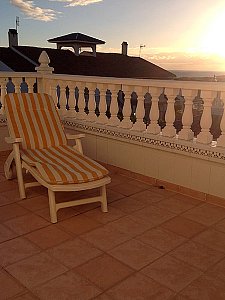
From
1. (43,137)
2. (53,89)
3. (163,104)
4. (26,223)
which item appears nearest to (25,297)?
(26,223)

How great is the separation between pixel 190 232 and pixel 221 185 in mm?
961

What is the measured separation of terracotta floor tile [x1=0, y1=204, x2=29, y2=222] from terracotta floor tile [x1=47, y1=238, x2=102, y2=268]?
905 mm

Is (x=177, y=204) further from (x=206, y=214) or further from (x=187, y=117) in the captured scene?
(x=187, y=117)

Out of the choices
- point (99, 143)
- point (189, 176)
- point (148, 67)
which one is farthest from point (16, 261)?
point (148, 67)

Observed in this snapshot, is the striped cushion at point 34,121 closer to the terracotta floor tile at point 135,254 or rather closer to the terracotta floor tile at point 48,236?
the terracotta floor tile at point 48,236

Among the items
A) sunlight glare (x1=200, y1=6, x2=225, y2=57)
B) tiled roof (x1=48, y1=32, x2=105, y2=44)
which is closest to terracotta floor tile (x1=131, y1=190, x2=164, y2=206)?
sunlight glare (x1=200, y1=6, x2=225, y2=57)

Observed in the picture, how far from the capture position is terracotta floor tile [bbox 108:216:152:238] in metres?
3.65

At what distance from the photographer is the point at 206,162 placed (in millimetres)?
4430

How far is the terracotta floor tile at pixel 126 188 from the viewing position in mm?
4832

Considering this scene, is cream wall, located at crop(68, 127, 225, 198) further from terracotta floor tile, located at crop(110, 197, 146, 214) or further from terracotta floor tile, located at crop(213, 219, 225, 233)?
terracotta floor tile, located at crop(110, 197, 146, 214)

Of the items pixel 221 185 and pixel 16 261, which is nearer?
pixel 16 261

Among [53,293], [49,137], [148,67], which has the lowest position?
[53,293]

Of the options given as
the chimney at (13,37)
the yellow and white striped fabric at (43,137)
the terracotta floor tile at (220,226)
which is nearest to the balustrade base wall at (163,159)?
the terracotta floor tile at (220,226)

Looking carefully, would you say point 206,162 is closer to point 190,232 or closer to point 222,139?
point 222,139
